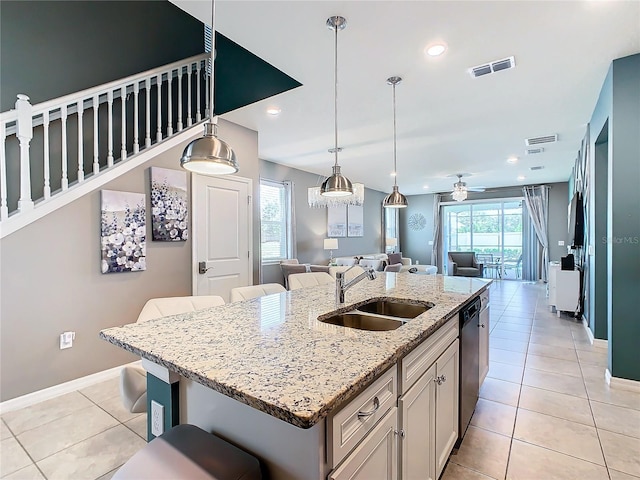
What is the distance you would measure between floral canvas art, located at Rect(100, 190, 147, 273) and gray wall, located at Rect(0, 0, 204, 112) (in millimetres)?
1126

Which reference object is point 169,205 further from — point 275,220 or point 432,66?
point 275,220

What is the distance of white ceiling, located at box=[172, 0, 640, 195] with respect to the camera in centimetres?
217

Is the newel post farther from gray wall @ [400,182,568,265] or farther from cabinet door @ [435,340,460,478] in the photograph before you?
gray wall @ [400,182,568,265]

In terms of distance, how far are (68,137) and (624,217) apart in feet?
16.3

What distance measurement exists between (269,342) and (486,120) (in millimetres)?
4118

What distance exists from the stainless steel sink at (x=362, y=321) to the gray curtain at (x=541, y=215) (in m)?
8.93

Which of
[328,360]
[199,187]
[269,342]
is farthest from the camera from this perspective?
[199,187]

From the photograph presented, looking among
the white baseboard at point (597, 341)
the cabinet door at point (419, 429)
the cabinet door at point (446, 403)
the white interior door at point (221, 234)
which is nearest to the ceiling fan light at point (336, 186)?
the cabinet door at point (446, 403)

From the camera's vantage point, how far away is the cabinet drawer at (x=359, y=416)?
0.91 m

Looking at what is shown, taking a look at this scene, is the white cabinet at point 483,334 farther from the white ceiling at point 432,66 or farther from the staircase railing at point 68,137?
the staircase railing at point 68,137

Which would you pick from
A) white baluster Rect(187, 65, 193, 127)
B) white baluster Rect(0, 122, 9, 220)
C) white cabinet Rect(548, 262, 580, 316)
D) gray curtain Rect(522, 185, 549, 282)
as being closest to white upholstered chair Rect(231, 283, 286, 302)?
white baluster Rect(0, 122, 9, 220)

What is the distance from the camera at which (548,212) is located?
8844mm

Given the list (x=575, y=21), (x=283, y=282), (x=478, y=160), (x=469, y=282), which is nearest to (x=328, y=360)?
(x=469, y=282)

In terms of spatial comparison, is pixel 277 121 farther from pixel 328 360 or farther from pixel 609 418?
pixel 609 418
